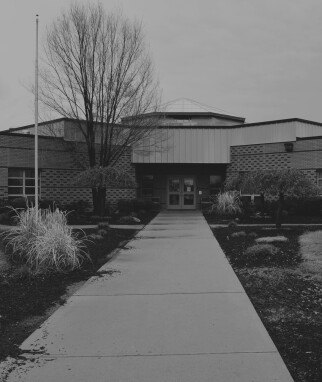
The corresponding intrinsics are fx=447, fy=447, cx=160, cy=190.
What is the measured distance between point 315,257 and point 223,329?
4691mm

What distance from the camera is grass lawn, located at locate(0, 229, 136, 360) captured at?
468 centimetres

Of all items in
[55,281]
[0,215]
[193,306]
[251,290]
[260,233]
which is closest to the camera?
[193,306]

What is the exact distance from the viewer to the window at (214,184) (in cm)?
2742

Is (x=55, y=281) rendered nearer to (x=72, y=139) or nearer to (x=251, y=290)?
(x=251, y=290)

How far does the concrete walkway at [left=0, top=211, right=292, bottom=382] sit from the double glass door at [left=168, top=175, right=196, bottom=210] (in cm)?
1993

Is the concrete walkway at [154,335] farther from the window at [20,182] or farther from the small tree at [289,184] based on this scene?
the window at [20,182]

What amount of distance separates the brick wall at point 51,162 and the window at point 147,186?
4757mm

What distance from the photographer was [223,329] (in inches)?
188

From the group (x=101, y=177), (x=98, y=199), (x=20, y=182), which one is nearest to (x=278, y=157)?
(x=98, y=199)

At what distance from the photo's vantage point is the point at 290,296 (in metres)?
6.12

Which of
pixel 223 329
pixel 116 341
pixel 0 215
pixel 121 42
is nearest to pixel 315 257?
pixel 223 329

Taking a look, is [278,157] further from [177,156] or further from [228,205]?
[177,156]

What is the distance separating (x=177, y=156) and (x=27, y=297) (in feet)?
66.2

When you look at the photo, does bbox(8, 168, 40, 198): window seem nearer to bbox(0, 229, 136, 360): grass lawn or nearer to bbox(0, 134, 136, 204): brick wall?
bbox(0, 134, 136, 204): brick wall
